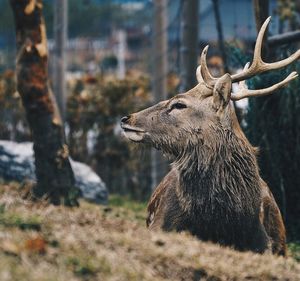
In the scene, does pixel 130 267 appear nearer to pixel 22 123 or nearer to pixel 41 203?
pixel 41 203

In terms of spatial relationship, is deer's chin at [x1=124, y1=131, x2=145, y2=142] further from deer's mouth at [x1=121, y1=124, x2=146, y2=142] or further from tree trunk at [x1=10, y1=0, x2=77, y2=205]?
tree trunk at [x1=10, y1=0, x2=77, y2=205]

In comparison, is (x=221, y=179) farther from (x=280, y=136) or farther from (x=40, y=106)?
(x=40, y=106)

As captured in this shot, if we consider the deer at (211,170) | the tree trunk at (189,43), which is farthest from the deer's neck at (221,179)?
the tree trunk at (189,43)

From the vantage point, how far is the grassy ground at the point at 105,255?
564 cm

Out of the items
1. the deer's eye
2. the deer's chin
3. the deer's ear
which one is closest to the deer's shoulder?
the deer's chin

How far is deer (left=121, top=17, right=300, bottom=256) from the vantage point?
796 centimetres

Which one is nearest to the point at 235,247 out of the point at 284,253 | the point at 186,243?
the point at 284,253

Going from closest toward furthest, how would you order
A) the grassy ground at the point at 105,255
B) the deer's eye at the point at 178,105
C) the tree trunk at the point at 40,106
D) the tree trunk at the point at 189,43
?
the grassy ground at the point at 105,255 < the deer's eye at the point at 178,105 < the tree trunk at the point at 40,106 < the tree trunk at the point at 189,43

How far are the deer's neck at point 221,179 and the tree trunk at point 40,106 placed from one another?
228 cm

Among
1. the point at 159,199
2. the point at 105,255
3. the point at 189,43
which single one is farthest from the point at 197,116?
the point at 189,43

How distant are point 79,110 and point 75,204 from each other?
575 cm

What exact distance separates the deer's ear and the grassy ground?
1.41m

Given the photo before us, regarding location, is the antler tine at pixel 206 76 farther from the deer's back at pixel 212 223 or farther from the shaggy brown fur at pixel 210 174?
the deer's back at pixel 212 223

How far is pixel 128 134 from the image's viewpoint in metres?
8.49
